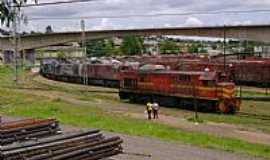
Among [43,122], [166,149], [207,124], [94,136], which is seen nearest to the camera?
[94,136]

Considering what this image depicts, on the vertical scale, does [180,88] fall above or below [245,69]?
below

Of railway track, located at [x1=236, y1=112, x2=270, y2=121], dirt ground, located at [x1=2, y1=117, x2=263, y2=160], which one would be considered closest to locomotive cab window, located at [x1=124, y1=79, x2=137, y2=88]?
railway track, located at [x1=236, y1=112, x2=270, y2=121]

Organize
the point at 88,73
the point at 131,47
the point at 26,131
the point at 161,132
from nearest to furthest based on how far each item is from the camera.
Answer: the point at 26,131 < the point at 161,132 < the point at 88,73 < the point at 131,47

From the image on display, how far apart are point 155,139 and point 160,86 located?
26867mm

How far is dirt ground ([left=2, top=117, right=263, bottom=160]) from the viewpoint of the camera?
1312cm

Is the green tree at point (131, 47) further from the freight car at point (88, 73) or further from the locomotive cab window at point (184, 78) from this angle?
the locomotive cab window at point (184, 78)

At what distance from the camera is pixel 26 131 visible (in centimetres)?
1218

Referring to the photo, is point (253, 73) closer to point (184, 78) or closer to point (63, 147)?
point (184, 78)

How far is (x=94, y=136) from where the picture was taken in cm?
1121

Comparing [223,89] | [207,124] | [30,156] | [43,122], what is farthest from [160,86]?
[30,156]

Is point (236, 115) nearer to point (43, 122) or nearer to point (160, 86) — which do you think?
point (160, 86)

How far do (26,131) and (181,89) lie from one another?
29.2 m

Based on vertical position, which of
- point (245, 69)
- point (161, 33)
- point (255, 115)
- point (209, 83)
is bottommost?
point (255, 115)

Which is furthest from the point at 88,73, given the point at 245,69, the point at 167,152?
the point at 167,152
